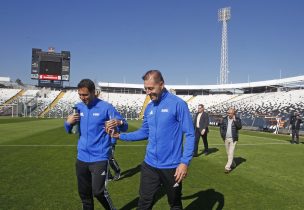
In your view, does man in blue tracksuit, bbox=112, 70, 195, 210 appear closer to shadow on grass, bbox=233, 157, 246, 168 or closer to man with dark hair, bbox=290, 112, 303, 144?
shadow on grass, bbox=233, 157, 246, 168

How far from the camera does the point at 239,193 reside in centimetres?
827

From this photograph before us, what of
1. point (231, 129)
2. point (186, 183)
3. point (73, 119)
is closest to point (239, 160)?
point (231, 129)

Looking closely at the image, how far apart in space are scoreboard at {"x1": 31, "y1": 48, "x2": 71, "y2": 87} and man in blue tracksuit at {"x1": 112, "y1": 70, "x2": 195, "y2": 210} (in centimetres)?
5258

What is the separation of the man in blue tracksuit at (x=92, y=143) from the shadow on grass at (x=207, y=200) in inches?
94.8

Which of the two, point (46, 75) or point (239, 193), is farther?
point (46, 75)

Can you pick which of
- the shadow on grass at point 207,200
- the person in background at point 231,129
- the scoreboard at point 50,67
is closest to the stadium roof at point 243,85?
the scoreboard at point 50,67

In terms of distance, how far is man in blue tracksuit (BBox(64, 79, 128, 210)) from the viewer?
16.9 feet

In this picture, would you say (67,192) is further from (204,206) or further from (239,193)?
(239,193)

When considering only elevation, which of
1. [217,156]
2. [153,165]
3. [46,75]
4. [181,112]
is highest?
[46,75]

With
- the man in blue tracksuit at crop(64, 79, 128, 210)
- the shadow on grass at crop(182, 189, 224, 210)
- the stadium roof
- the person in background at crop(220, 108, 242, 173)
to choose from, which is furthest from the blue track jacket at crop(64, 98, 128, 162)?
the stadium roof

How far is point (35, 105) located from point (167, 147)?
70.3 metres

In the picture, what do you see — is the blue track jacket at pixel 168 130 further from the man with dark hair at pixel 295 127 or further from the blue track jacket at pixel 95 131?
the man with dark hair at pixel 295 127

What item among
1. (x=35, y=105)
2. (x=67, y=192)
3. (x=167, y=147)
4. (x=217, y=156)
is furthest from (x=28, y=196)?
(x=35, y=105)

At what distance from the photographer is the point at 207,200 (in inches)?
299
